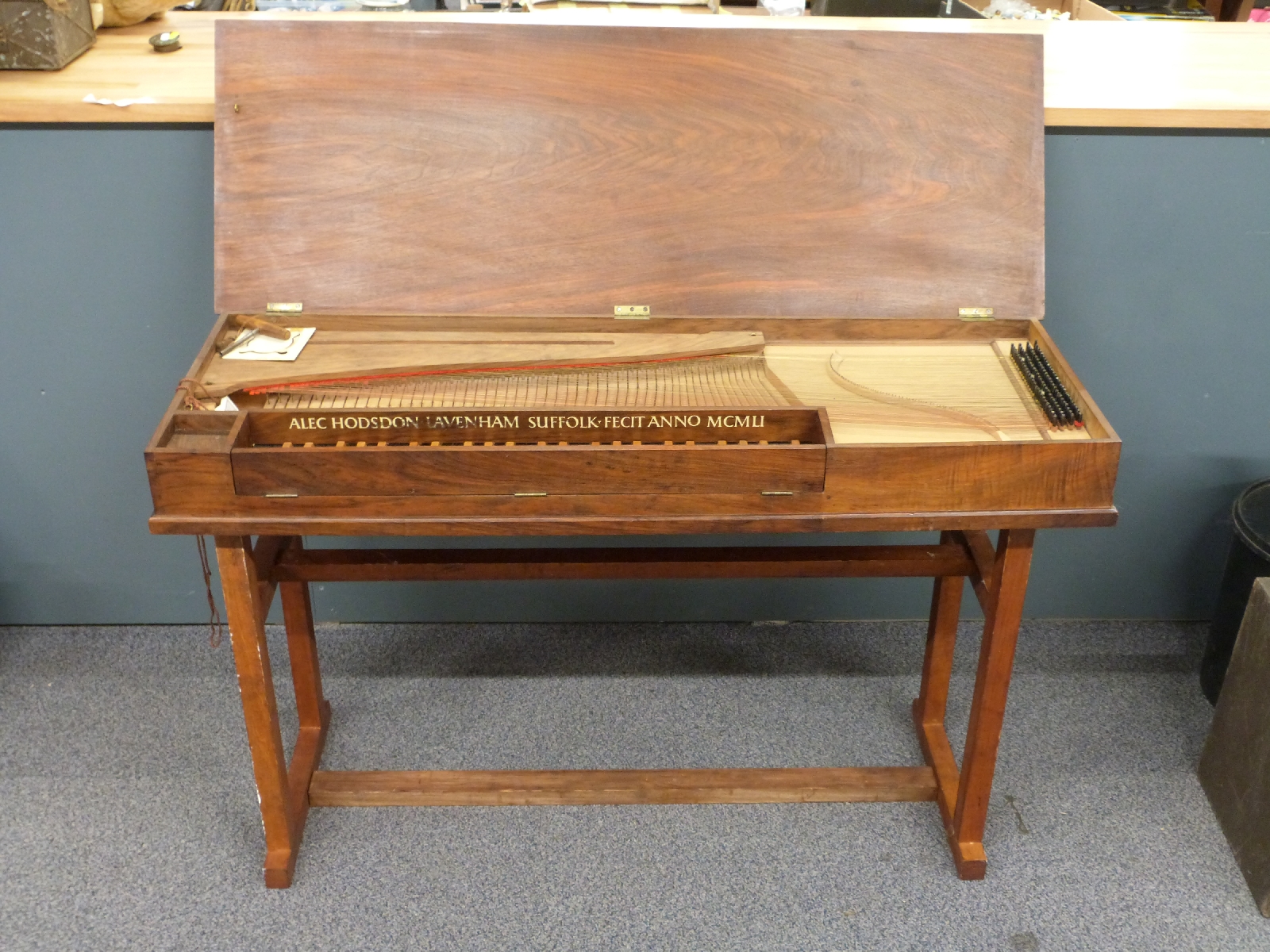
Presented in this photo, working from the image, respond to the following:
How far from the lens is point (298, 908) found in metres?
2.12

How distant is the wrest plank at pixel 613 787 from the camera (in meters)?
2.32

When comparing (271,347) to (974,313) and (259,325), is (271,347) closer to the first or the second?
(259,325)

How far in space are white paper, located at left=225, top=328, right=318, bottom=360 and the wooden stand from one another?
31 cm

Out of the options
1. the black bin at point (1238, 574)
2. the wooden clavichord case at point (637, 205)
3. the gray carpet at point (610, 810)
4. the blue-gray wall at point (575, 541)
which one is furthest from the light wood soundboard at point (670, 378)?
the gray carpet at point (610, 810)

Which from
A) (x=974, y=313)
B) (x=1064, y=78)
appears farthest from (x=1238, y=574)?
(x=1064, y=78)

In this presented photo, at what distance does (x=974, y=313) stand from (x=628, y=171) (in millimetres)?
644

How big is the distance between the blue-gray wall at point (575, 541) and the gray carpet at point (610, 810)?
0.27ft

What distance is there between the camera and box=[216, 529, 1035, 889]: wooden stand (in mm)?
1968

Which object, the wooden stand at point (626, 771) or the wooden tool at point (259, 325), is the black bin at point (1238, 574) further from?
the wooden tool at point (259, 325)

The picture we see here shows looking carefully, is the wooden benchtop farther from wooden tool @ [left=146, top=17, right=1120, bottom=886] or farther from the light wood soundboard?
the light wood soundboard

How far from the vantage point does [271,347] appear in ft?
6.35

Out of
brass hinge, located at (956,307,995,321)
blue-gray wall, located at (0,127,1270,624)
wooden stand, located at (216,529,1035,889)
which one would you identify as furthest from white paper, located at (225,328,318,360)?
brass hinge, located at (956,307,995,321)

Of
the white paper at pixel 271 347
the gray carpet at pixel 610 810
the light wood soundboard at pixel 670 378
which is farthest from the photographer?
the gray carpet at pixel 610 810

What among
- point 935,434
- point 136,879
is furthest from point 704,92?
point 136,879
